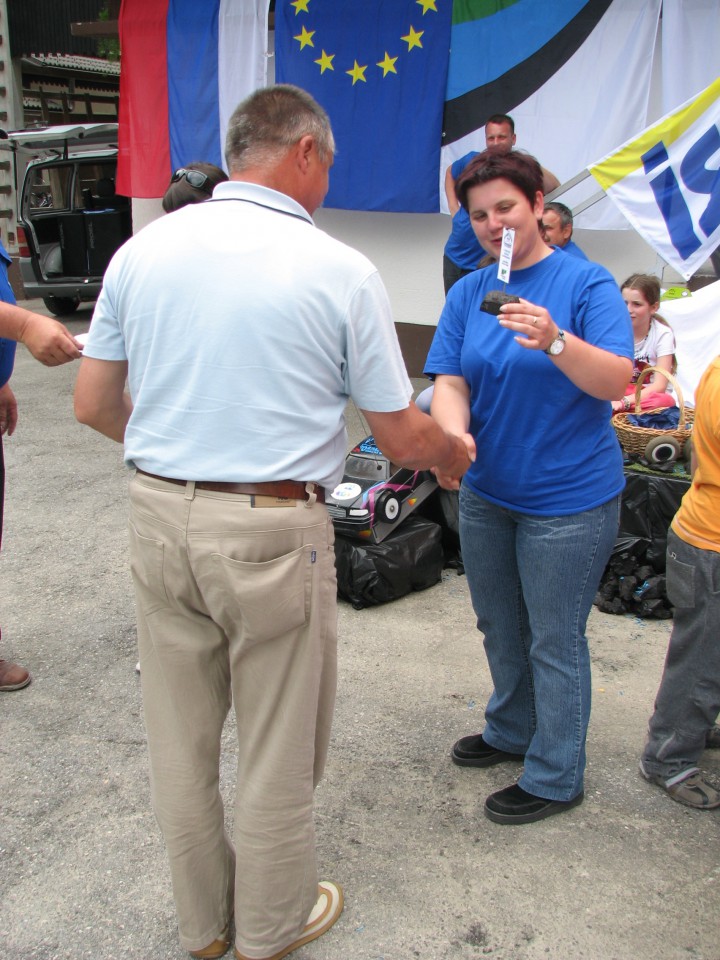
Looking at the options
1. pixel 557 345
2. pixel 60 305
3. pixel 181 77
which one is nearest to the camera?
pixel 557 345

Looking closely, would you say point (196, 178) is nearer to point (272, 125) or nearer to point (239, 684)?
point (272, 125)

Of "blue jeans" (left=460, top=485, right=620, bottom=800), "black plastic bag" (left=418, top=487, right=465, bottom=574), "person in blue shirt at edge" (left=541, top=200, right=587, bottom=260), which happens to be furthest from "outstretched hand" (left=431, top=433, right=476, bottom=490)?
"person in blue shirt at edge" (left=541, top=200, right=587, bottom=260)

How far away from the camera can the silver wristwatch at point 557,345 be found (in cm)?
207

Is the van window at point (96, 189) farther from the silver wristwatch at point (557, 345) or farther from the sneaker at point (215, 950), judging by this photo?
the sneaker at point (215, 950)

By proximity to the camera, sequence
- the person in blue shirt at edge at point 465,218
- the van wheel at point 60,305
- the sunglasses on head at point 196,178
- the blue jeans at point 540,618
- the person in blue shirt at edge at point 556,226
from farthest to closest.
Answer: the van wheel at point 60,305 → the person in blue shirt at edge at point 465,218 → the person in blue shirt at edge at point 556,226 → the sunglasses on head at point 196,178 → the blue jeans at point 540,618

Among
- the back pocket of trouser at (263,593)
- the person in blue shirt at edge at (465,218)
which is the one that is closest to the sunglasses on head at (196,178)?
the back pocket of trouser at (263,593)

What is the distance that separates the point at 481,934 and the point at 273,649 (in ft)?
3.22

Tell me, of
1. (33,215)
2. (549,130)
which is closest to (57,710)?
(549,130)

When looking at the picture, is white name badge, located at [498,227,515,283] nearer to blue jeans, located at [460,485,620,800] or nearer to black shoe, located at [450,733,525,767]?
blue jeans, located at [460,485,620,800]

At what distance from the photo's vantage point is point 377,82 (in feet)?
20.3

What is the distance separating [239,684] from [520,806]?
1.11 meters

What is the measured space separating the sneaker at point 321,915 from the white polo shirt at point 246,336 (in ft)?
3.87

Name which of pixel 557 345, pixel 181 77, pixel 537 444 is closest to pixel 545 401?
pixel 537 444

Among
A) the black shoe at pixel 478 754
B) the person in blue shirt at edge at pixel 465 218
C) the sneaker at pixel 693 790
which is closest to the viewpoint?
the sneaker at pixel 693 790
